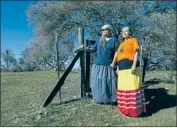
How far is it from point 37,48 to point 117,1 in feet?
24.9

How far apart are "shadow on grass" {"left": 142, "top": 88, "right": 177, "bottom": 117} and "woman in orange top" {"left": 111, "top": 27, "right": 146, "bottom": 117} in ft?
1.03

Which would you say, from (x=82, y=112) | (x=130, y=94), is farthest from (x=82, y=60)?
(x=130, y=94)

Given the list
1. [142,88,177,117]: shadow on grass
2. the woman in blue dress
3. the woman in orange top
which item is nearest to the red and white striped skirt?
the woman in orange top

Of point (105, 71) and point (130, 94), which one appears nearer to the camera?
point (130, 94)

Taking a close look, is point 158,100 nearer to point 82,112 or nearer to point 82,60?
point 82,112

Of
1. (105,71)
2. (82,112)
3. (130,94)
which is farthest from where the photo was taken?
(105,71)

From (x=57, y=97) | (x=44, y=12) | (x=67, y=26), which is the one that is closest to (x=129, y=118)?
(x=57, y=97)

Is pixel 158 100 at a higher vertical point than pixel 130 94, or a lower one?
lower

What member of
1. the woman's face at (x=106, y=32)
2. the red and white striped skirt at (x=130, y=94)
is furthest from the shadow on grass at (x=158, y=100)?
the woman's face at (x=106, y=32)

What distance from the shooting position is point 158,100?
9.27 metres

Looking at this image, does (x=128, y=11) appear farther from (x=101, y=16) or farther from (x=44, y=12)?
(x=44, y=12)

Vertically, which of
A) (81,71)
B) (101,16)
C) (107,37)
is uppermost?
(101,16)

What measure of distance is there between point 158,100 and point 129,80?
1.34 m

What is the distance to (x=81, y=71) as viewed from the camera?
1018 centimetres
